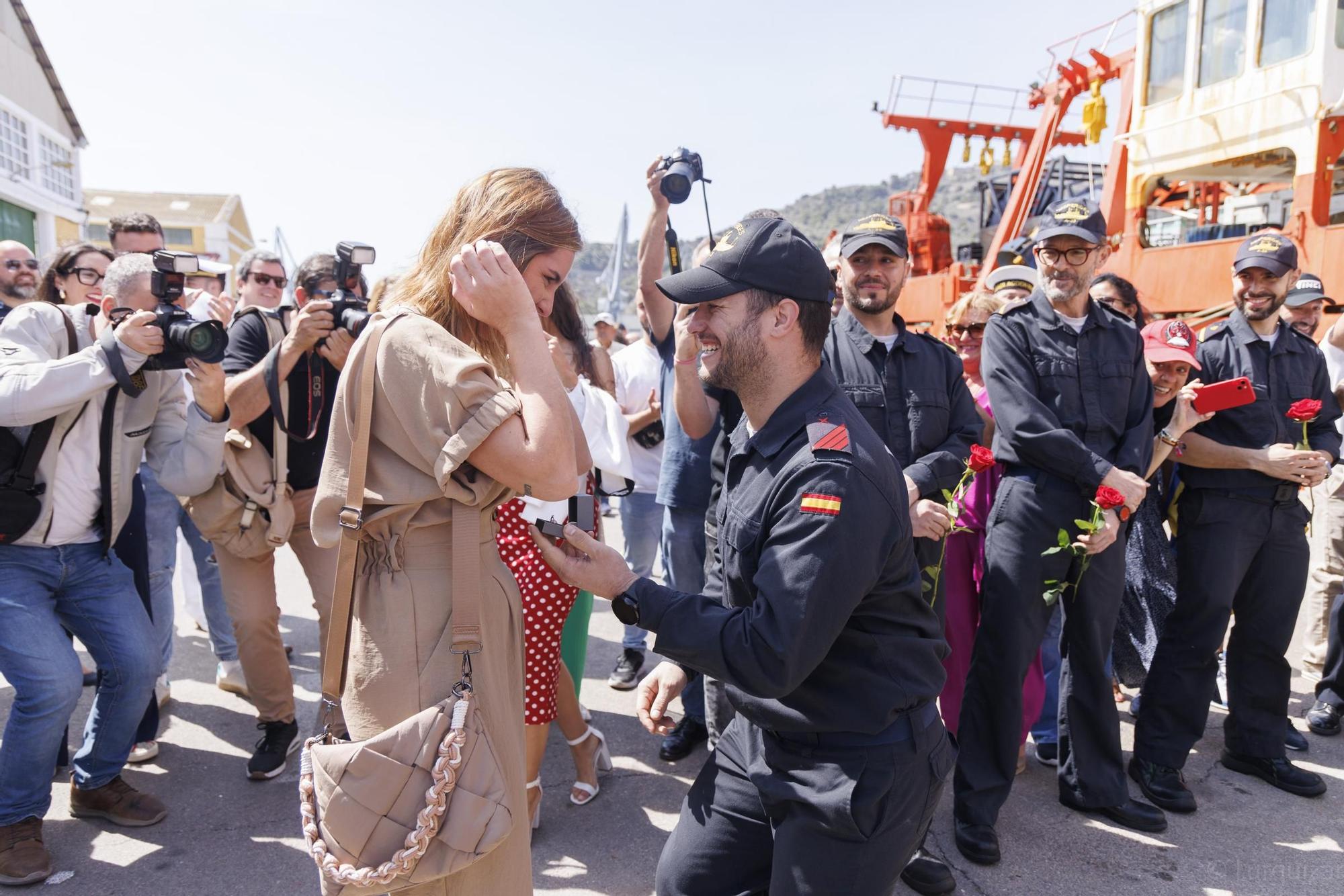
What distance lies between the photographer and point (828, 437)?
1.73 m

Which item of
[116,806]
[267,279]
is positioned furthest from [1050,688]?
[267,279]

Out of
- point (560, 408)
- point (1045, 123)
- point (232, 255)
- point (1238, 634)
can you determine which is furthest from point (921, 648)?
point (232, 255)

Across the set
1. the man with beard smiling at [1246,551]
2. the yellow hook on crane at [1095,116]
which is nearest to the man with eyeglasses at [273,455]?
the man with beard smiling at [1246,551]

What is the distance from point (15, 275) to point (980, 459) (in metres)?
5.22

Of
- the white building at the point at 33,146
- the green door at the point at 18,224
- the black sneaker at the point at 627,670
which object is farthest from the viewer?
the white building at the point at 33,146

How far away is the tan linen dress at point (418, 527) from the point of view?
1.59m

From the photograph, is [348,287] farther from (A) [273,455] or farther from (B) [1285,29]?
(B) [1285,29]

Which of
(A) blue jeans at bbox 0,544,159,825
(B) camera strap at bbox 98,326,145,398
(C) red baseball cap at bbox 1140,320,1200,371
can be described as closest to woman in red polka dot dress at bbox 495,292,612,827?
(B) camera strap at bbox 98,326,145,398

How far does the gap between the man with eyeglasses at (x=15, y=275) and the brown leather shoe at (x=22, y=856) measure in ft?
10.4

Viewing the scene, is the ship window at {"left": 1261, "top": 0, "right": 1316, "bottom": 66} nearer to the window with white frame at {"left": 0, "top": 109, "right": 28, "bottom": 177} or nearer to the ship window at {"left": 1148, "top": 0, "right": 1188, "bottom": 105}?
the ship window at {"left": 1148, "top": 0, "right": 1188, "bottom": 105}

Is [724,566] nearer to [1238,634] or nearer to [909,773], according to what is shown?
[909,773]

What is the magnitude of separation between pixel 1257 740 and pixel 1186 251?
693 centimetres

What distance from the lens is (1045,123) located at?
47.4 feet

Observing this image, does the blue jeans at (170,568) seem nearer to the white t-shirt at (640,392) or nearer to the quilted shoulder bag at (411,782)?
the white t-shirt at (640,392)
